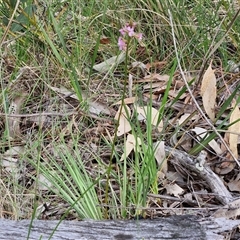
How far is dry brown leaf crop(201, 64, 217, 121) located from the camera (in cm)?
183

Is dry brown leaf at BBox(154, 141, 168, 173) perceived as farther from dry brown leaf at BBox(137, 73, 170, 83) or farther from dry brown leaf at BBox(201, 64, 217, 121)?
dry brown leaf at BBox(137, 73, 170, 83)

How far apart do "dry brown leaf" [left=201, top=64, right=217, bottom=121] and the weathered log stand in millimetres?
551

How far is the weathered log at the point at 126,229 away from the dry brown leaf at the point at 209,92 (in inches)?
21.7

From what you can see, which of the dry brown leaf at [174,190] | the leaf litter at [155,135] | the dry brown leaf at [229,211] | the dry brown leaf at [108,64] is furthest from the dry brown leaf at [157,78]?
the dry brown leaf at [229,211]

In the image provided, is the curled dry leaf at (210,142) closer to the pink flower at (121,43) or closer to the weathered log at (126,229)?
the weathered log at (126,229)

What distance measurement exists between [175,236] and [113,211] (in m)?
0.23

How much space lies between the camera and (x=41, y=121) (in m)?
1.89

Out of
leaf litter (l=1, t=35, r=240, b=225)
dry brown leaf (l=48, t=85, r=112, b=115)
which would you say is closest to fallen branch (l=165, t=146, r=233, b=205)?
leaf litter (l=1, t=35, r=240, b=225)

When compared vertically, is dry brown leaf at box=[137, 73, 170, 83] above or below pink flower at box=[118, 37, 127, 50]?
below

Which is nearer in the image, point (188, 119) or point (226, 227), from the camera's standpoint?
point (226, 227)

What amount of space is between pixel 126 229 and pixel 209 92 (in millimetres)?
709

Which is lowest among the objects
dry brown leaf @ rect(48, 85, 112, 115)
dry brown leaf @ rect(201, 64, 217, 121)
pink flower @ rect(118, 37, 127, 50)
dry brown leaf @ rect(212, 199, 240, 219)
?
dry brown leaf @ rect(212, 199, 240, 219)

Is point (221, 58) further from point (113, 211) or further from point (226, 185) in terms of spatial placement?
point (113, 211)

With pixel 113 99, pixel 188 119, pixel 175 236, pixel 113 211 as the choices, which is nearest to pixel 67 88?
pixel 113 99
